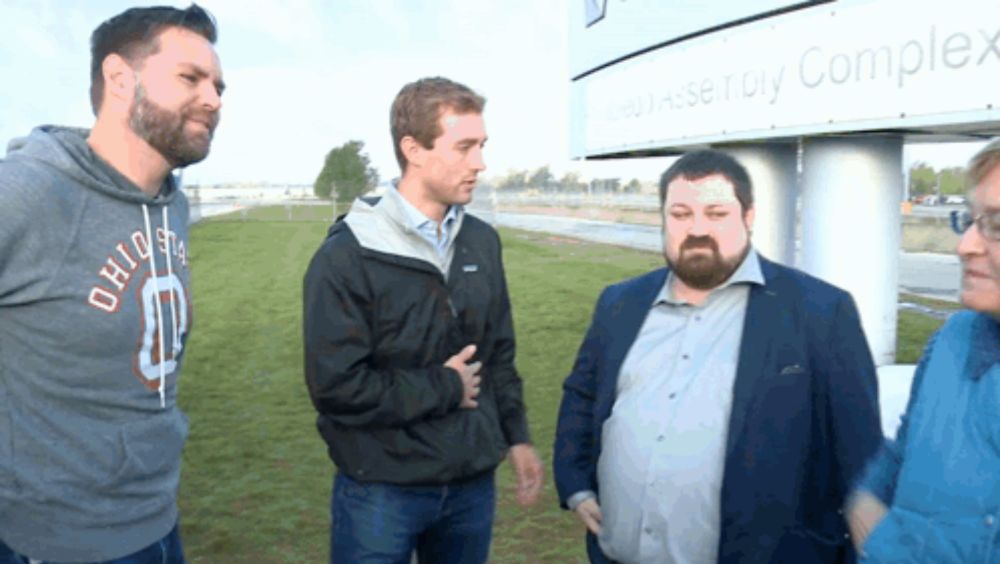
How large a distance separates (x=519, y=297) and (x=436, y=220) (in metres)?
11.5

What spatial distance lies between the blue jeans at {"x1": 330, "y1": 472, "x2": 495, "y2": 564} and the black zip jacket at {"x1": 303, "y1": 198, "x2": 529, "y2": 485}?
0.06m

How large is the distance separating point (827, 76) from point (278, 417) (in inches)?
200

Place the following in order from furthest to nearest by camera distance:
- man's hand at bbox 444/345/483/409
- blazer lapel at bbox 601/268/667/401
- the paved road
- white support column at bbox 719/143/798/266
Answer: the paved road < white support column at bbox 719/143/798/266 < man's hand at bbox 444/345/483/409 < blazer lapel at bbox 601/268/667/401

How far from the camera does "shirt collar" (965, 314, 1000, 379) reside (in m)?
1.59

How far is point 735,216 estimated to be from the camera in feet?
7.48

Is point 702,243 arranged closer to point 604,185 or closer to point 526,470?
point 526,470

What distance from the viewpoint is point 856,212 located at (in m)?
7.43

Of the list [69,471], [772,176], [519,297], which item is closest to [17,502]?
[69,471]

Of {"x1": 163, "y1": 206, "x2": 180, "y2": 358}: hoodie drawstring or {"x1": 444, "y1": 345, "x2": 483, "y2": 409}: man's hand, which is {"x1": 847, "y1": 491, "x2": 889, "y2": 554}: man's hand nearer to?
{"x1": 444, "y1": 345, "x2": 483, "y2": 409}: man's hand

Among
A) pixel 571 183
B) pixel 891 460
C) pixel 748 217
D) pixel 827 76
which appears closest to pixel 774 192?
pixel 827 76

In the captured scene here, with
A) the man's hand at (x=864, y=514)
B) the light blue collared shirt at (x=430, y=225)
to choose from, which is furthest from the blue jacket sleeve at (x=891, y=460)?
the light blue collared shirt at (x=430, y=225)

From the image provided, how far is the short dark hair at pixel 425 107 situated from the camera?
2613mm

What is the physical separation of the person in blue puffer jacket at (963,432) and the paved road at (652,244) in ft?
0.35

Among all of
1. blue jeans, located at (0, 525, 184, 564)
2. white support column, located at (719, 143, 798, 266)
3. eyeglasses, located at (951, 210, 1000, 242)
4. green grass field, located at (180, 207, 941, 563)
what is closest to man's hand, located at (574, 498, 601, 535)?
blue jeans, located at (0, 525, 184, 564)
